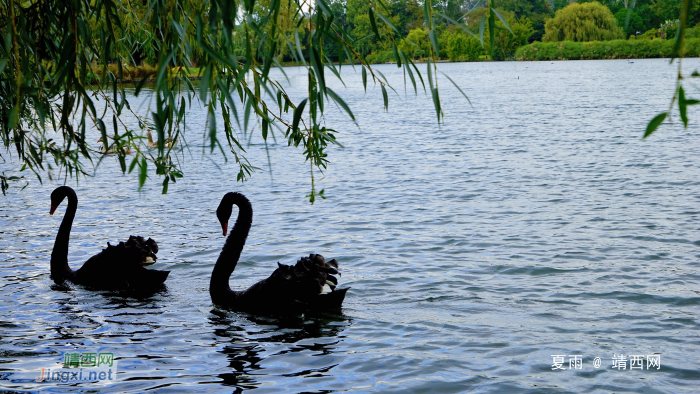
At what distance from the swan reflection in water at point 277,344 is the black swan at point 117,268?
925 mm

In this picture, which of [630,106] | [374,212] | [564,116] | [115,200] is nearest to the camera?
[374,212]

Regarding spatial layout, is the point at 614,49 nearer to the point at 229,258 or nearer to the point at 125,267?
the point at 229,258

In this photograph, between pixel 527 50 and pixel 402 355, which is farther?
pixel 527 50

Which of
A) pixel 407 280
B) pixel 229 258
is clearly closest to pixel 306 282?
pixel 229 258

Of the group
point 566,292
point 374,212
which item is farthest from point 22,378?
point 374,212

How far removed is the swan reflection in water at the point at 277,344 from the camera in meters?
5.23

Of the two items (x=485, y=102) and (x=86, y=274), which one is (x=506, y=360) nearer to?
(x=86, y=274)

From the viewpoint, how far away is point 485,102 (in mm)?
37656

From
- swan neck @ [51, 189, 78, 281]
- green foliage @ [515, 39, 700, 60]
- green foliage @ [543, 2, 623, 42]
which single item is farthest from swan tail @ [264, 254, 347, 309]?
green foliage @ [515, 39, 700, 60]

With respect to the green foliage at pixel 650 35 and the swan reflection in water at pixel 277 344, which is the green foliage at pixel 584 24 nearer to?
the green foliage at pixel 650 35

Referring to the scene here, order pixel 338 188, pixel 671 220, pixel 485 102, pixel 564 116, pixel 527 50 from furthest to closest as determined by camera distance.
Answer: pixel 527 50
pixel 485 102
pixel 564 116
pixel 338 188
pixel 671 220

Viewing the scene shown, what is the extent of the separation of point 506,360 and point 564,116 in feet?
77.7

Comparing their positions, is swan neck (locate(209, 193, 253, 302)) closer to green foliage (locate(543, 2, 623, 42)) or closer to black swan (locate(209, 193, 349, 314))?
black swan (locate(209, 193, 349, 314))

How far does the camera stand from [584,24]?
94.6m
